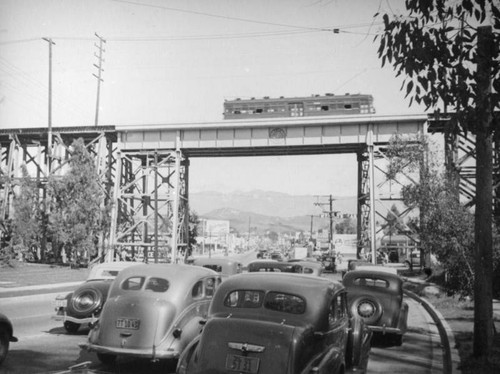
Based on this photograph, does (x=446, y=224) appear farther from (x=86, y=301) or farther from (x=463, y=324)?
(x=86, y=301)

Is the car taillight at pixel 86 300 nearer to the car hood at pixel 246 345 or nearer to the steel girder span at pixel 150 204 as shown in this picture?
the car hood at pixel 246 345

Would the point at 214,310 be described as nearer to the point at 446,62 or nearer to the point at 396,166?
the point at 446,62

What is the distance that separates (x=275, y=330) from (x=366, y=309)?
5.56 m

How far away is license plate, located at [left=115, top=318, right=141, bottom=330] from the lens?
7.45 m

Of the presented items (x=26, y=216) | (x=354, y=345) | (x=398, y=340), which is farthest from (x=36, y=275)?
(x=354, y=345)

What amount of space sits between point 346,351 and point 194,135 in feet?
87.0

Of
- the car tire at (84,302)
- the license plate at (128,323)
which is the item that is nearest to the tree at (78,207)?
the car tire at (84,302)

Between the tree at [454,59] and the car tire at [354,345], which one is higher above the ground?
the tree at [454,59]

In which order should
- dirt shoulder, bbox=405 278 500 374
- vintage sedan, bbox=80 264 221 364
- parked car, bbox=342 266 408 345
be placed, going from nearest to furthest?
1. vintage sedan, bbox=80 264 221 364
2. dirt shoulder, bbox=405 278 500 374
3. parked car, bbox=342 266 408 345

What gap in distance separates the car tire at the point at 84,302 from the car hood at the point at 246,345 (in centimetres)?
514

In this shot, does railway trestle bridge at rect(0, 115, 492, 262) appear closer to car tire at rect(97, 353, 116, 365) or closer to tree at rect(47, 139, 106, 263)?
tree at rect(47, 139, 106, 263)

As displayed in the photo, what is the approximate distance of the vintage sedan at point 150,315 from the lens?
7.36 metres

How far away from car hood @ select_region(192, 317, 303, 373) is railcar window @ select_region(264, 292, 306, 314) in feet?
1.56

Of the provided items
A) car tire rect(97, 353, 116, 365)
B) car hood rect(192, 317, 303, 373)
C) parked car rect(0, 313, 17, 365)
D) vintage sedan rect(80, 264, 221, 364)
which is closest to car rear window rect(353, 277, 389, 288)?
vintage sedan rect(80, 264, 221, 364)
